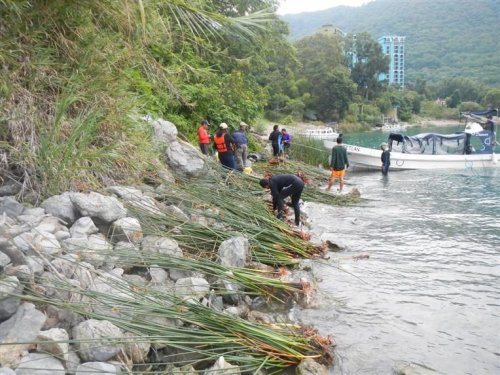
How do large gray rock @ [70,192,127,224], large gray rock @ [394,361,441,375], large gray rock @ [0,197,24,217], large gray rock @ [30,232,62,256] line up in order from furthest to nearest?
large gray rock @ [70,192,127,224], large gray rock @ [0,197,24,217], large gray rock @ [394,361,441,375], large gray rock @ [30,232,62,256]

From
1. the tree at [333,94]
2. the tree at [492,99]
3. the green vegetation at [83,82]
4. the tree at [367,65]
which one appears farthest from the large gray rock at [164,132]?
the tree at [492,99]

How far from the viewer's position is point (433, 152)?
19.9 meters

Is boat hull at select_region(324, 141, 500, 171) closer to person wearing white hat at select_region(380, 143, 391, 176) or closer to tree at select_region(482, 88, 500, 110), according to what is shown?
person wearing white hat at select_region(380, 143, 391, 176)

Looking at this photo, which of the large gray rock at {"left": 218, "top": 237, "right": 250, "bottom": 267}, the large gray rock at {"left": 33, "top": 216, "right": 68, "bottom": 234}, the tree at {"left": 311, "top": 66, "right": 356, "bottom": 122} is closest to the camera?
the large gray rock at {"left": 33, "top": 216, "right": 68, "bottom": 234}

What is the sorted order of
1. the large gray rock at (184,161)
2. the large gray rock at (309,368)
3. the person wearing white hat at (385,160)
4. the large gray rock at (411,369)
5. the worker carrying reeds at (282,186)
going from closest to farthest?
the large gray rock at (309,368)
the large gray rock at (411,369)
the worker carrying reeds at (282,186)
the large gray rock at (184,161)
the person wearing white hat at (385,160)

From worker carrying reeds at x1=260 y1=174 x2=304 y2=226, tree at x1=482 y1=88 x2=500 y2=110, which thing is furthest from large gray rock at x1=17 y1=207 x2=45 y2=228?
tree at x1=482 y1=88 x2=500 y2=110

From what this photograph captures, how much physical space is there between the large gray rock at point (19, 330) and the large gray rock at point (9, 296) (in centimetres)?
4

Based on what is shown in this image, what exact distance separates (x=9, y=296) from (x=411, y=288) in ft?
15.0

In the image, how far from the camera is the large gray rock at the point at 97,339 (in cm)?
290

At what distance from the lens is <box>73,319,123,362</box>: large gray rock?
9.52ft

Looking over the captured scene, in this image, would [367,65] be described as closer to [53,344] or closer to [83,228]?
[83,228]

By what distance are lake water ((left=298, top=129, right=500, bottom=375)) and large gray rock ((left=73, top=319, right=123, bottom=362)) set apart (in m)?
1.93

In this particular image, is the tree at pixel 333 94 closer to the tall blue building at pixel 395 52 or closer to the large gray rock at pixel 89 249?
the large gray rock at pixel 89 249

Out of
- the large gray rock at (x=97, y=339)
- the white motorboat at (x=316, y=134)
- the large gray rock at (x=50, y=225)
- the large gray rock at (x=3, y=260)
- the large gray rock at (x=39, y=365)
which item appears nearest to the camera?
the large gray rock at (x=39, y=365)
